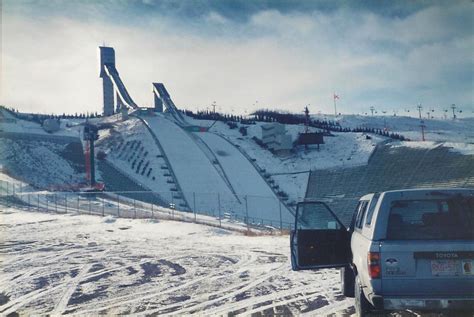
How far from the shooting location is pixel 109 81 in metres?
110

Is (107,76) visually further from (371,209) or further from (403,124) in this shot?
(371,209)

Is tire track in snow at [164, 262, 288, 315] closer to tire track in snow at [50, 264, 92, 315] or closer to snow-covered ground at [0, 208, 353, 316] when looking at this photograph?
snow-covered ground at [0, 208, 353, 316]

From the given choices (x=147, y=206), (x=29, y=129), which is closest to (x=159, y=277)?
(x=147, y=206)

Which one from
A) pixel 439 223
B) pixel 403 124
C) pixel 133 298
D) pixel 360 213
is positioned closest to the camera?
pixel 439 223

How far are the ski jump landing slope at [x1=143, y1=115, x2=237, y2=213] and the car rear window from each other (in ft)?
122

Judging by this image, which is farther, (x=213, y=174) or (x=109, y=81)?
(x=109, y=81)

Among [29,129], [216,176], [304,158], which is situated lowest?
[216,176]

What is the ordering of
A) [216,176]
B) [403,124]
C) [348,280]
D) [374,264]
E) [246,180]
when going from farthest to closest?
1. [403,124]
2. [246,180]
3. [216,176]
4. [348,280]
5. [374,264]

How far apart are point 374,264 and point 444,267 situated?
847 mm

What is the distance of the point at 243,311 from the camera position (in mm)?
8422

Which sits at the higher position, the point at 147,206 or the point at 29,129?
the point at 29,129

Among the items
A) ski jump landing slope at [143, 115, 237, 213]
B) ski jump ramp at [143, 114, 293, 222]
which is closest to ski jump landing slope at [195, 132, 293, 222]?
ski jump ramp at [143, 114, 293, 222]

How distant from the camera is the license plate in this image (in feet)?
19.3

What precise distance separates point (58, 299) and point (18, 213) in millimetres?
23364
